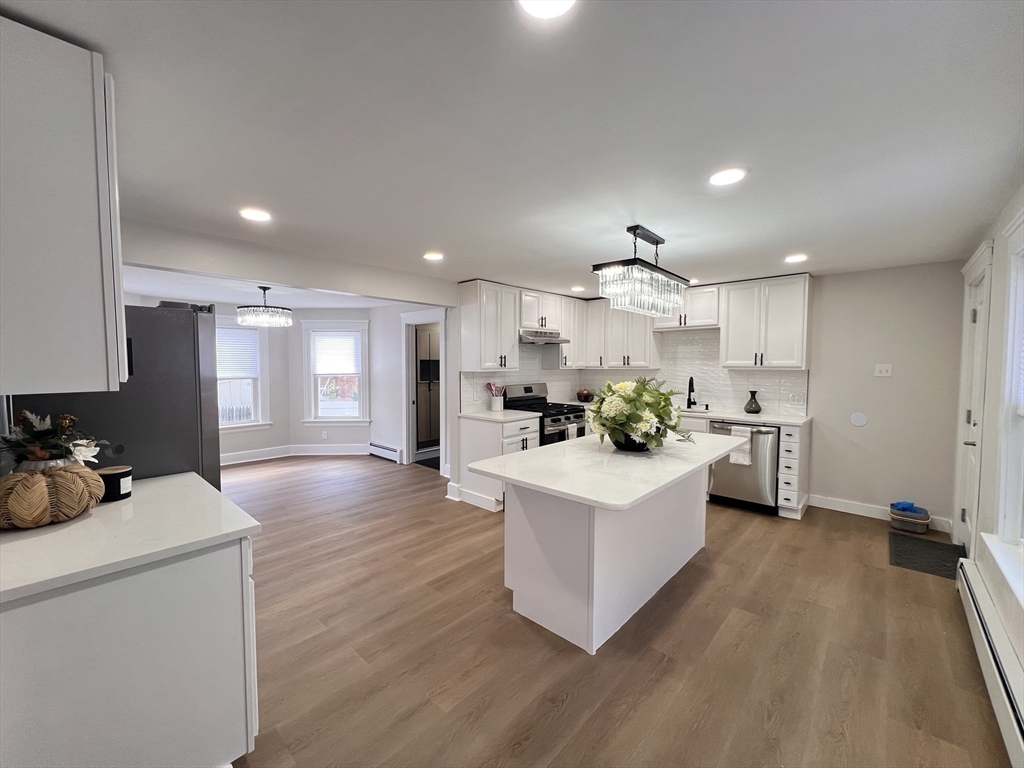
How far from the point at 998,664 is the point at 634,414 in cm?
186

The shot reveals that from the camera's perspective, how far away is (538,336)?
4934 millimetres

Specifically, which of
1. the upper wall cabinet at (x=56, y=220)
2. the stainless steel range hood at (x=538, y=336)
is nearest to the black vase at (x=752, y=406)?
the stainless steel range hood at (x=538, y=336)

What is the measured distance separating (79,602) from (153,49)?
1.54m

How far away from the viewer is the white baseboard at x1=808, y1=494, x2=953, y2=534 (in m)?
3.76

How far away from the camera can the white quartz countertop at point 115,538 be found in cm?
113

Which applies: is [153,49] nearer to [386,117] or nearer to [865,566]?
[386,117]

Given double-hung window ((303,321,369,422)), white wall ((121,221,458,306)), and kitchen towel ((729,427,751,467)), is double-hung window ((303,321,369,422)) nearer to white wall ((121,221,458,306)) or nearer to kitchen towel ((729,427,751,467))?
white wall ((121,221,458,306))

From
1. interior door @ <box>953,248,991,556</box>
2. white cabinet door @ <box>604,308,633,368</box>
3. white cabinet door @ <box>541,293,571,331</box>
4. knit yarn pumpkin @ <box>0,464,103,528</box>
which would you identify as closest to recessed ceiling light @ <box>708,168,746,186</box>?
interior door @ <box>953,248,991,556</box>

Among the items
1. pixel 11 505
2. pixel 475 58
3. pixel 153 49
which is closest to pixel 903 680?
pixel 475 58

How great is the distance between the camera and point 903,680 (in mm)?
2016

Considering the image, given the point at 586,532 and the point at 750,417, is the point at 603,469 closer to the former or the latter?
the point at 586,532

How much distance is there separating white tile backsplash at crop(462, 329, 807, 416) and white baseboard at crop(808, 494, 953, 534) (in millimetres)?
885

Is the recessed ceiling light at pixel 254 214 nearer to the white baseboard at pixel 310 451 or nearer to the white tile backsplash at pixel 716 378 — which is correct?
the white tile backsplash at pixel 716 378

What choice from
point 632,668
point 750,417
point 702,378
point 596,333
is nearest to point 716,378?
point 702,378
